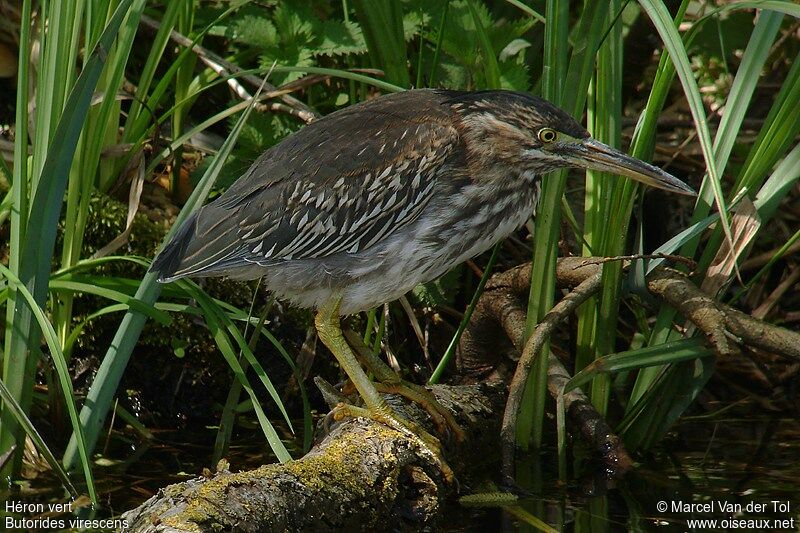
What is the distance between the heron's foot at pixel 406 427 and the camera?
3.55 m

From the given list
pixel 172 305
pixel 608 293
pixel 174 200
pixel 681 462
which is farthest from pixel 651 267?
pixel 174 200

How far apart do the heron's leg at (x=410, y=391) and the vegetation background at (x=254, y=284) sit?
261 mm

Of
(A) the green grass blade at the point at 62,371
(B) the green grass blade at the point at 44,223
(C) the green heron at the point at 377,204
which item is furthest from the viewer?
(C) the green heron at the point at 377,204

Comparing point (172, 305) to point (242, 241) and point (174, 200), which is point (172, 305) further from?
point (174, 200)

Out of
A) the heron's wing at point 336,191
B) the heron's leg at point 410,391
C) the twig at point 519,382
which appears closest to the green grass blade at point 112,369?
the heron's wing at point 336,191

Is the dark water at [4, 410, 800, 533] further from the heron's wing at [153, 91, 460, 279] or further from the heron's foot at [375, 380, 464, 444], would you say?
the heron's wing at [153, 91, 460, 279]

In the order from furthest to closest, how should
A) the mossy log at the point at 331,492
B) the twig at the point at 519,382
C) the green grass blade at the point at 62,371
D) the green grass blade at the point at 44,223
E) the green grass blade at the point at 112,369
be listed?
the twig at the point at 519,382, the green grass blade at the point at 112,369, the green grass blade at the point at 62,371, the green grass blade at the point at 44,223, the mossy log at the point at 331,492

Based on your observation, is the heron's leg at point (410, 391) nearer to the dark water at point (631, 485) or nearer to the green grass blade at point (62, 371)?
the dark water at point (631, 485)

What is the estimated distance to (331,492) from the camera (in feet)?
10.2

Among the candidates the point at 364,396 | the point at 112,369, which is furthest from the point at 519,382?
the point at 112,369

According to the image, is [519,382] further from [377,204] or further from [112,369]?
[112,369]

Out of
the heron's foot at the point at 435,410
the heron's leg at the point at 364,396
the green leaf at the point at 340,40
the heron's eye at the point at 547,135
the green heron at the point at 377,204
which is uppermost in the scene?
the green leaf at the point at 340,40

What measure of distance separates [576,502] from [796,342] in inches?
39.5

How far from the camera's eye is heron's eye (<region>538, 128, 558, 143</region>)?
380 centimetres
